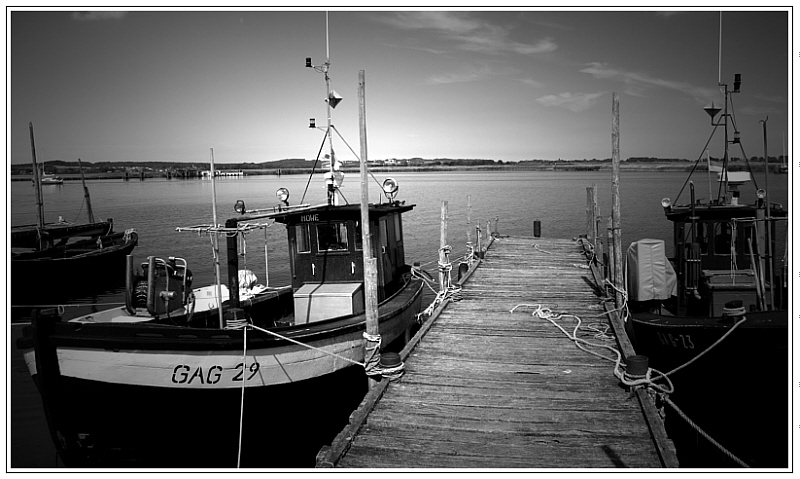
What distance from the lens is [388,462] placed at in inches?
222

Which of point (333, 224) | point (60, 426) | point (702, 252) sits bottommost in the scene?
point (60, 426)

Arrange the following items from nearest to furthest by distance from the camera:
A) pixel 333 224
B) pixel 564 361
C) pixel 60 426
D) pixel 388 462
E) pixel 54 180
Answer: pixel 388 462, pixel 564 361, pixel 60 426, pixel 333 224, pixel 54 180

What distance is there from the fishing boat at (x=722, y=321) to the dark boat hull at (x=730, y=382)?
2 cm

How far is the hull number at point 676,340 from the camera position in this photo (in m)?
10.7

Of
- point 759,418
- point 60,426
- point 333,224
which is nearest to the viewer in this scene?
point 60,426

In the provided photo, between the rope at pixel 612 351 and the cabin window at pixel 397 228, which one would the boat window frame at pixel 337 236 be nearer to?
the cabin window at pixel 397 228

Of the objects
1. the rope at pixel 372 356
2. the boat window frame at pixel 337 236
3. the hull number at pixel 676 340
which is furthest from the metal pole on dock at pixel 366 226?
the hull number at pixel 676 340

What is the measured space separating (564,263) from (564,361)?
9.56 metres

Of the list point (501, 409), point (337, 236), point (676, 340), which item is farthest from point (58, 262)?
point (676, 340)

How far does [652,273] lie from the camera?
13.9 meters

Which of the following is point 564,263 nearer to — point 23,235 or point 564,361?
point 564,361

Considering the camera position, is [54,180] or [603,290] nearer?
[603,290]

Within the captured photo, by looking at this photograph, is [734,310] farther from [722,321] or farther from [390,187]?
[390,187]

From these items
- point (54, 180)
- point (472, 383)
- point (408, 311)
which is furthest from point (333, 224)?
point (54, 180)
